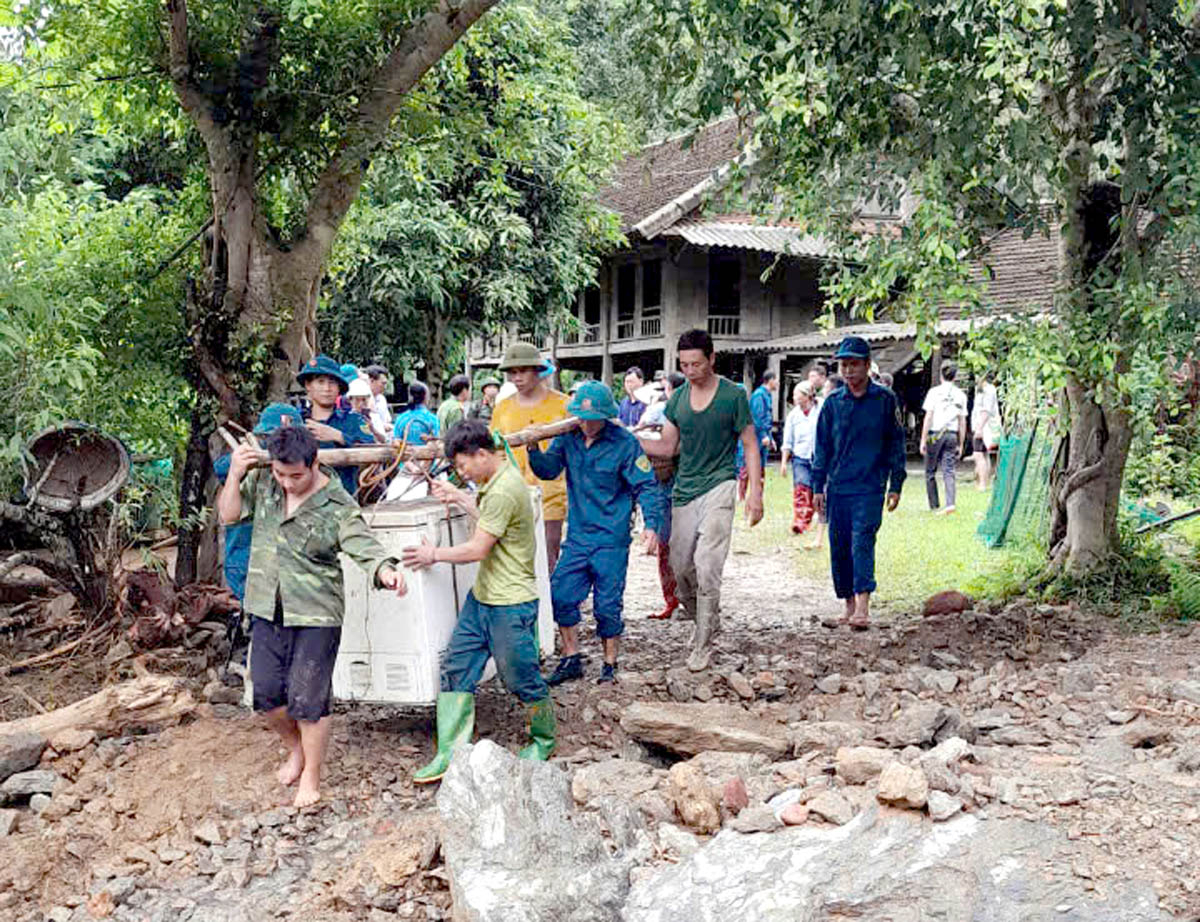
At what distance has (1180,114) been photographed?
6074mm

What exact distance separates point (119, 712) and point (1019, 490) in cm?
830

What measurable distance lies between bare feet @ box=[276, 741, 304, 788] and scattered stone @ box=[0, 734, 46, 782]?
1.11m

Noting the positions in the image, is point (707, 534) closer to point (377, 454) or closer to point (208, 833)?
point (377, 454)

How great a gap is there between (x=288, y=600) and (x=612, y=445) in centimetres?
204

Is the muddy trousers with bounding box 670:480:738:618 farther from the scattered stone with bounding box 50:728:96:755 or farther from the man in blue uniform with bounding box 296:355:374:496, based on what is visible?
the scattered stone with bounding box 50:728:96:755

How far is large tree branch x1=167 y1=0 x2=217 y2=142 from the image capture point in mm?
5770

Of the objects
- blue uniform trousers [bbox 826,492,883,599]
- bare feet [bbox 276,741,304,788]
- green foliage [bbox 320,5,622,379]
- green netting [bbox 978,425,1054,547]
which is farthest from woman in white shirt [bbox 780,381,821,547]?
bare feet [bbox 276,741,304,788]

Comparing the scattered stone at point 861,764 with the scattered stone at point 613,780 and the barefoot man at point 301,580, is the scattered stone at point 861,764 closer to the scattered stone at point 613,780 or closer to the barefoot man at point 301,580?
the scattered stone at point 613,780

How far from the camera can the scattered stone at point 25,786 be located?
15.5ft

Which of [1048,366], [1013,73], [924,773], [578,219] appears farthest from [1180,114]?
[578,219]

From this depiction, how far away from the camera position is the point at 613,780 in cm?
426

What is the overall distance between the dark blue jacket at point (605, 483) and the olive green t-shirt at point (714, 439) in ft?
1.42

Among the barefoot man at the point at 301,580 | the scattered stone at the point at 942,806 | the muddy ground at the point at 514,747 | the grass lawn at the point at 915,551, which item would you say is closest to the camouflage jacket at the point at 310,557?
the barefoot man at the point at 301,580

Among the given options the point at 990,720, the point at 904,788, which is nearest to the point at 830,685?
the point at 990,720
